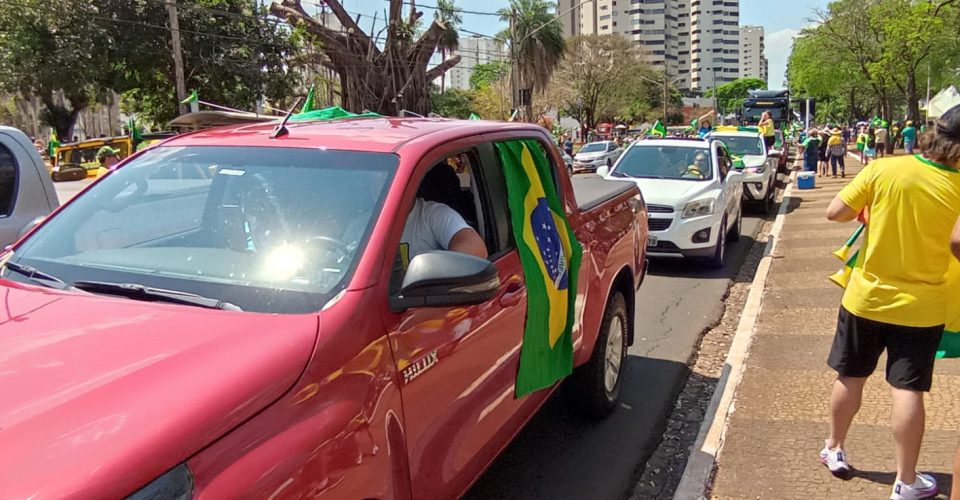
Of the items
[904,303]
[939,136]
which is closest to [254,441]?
[904,303]

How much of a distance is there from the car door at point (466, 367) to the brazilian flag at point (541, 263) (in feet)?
0.21

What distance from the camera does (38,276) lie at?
2.49 meters

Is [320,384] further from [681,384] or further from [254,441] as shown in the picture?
[681,384]

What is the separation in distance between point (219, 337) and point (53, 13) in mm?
32707

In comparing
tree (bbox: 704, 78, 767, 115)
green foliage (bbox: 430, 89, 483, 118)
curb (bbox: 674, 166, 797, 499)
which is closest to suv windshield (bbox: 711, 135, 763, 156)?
curb (bbox: 674, 166, 797, 499)

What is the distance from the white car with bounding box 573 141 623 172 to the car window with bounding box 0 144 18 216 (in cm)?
2720

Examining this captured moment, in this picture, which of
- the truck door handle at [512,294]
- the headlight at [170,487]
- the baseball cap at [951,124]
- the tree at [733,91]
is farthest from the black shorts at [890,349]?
the tree at [733,91]

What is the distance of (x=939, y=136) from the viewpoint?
10.4 feet

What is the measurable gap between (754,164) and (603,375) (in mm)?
11433

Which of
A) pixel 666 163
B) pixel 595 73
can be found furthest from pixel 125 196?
pixel 595 73

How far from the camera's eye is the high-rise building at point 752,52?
193625mm

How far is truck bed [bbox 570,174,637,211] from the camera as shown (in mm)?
4489

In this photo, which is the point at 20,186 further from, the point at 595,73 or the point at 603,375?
the point at 595,73

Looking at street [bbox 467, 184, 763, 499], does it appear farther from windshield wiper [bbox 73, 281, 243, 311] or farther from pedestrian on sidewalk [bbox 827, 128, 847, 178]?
pedestrian on sidewalk [bbox 827, 128, 847, 178]
